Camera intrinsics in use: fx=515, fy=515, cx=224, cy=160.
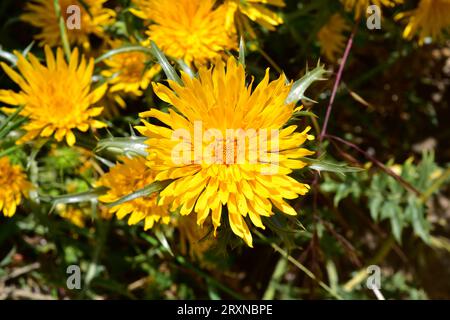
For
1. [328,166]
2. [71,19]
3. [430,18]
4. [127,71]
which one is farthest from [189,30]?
[430,18]

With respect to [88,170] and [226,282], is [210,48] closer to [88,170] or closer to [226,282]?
[88,170]

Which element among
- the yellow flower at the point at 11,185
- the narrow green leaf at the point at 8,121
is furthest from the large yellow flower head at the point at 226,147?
the yellow flower at the point at 11,185

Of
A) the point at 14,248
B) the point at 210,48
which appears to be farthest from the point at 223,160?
the point at 14,248

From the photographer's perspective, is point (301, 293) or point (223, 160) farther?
point (301, 293)

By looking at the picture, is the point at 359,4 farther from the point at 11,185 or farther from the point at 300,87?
the point at 11,185

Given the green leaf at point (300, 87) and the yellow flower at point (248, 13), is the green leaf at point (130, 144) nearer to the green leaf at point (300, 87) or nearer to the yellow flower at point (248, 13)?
the green leaf at point (300, 87)

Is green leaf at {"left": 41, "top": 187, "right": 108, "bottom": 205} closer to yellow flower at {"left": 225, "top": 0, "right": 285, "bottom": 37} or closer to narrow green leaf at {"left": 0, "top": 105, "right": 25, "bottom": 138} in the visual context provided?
narrow green leaf at {"left": 0, "top": 105, "right": 25, "bottom": 138}
